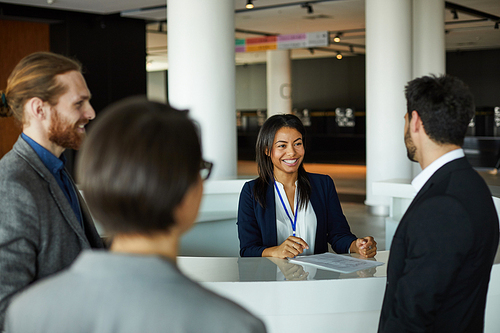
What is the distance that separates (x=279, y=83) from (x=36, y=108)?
1530cm

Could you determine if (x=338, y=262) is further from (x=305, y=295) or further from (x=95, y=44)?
(x=95, y=44)

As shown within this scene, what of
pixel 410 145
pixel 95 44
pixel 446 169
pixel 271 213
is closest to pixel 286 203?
pixel 271 213

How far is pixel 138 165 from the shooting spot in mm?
865

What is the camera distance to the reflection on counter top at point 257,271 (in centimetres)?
222

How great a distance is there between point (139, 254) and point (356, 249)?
1971 millimetres

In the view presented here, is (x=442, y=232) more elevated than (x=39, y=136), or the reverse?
(x=39, y=136)

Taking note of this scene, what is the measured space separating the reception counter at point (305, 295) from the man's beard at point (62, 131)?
77cm

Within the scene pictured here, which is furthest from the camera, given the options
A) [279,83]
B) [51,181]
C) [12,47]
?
[279,83]

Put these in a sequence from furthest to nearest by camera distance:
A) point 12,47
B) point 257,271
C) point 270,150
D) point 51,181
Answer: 1. point 12,47
2. point 270,150
3. point 257,271
4. point 51,181

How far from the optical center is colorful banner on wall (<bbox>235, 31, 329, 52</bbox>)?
1233 centimetres

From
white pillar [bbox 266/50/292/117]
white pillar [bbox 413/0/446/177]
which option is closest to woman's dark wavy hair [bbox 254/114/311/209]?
white pillar [bbox 413/0/446/177]

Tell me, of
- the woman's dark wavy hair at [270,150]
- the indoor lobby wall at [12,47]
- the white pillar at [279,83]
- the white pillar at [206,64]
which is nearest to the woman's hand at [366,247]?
the woman's dark wavy hair at [270,150]

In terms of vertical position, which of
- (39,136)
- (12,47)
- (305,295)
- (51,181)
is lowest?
(305,295)

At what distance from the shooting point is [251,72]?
80.0ft
